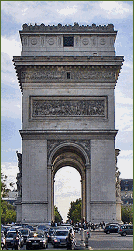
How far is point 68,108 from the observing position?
55094 millimetres

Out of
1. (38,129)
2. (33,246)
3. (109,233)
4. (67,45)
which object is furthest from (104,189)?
(33,246)

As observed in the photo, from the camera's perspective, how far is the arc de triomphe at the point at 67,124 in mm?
53531

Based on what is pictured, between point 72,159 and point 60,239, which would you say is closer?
point 60,239

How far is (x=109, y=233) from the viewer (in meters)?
49.9

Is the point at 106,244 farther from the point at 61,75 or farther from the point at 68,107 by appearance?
the point at 61,75

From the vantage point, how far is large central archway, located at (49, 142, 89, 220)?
54.8m

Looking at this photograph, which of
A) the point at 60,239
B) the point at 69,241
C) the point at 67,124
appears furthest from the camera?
the point at 67,124

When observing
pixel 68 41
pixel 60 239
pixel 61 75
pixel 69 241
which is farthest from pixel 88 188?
pixel 69 241

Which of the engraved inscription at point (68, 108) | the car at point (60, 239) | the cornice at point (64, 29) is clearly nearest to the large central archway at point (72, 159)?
the engraved inscription at point (68, 108)

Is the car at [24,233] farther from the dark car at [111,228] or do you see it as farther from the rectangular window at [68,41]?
the rectangular window at [68,41]

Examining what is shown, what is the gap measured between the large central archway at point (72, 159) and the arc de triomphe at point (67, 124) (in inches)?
5.5

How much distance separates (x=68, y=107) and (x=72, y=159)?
41.3ft

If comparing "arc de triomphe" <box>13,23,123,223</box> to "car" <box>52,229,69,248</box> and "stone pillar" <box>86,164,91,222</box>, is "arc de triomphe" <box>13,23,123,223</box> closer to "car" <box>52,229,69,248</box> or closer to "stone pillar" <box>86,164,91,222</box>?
"stone pillar" <box>86,164,91,222</box>

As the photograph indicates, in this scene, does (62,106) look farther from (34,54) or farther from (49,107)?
(34,54)
